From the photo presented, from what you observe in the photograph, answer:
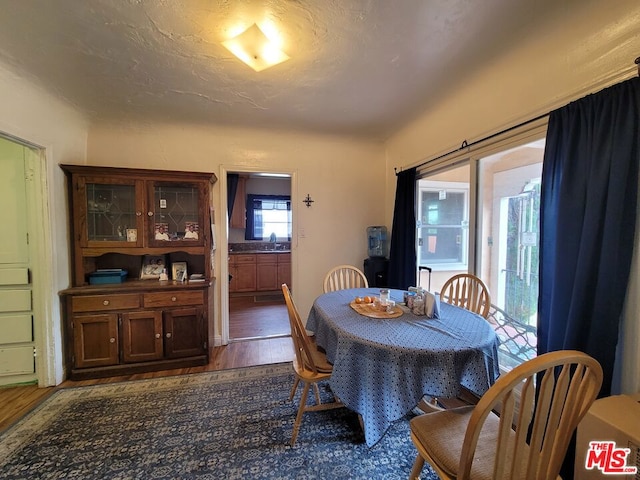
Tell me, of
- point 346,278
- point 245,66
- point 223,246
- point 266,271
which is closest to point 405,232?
point 346,278

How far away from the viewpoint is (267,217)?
5734 millimetres

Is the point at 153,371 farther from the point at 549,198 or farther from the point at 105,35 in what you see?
the point at 549,198

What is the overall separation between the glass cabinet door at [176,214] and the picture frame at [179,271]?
28 centimetres

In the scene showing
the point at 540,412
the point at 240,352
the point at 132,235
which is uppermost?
the point at 132,235

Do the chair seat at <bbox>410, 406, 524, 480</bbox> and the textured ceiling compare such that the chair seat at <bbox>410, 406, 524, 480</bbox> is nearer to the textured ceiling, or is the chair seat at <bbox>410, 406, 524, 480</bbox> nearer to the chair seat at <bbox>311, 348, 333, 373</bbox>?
the chair seat at <bbox>311, 348, 333, 373</bbox>

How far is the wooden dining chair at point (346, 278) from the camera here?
2.73 metres

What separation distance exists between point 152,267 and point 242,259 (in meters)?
2.33

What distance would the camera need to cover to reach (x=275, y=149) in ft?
10.3

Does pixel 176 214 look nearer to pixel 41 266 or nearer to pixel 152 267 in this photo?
pixel 152 267

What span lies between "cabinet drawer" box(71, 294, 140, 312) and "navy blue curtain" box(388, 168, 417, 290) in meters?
2.62

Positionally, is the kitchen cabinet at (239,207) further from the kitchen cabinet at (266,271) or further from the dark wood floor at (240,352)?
the dark wood floor at (240,352)

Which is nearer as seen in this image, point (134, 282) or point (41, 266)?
point (41, 266)

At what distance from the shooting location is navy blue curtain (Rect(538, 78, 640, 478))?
1.20 metres

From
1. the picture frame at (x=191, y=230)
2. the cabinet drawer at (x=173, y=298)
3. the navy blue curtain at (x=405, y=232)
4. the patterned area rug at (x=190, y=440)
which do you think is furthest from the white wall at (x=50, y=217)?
the navy blue curtain at (x=405, y=232)
